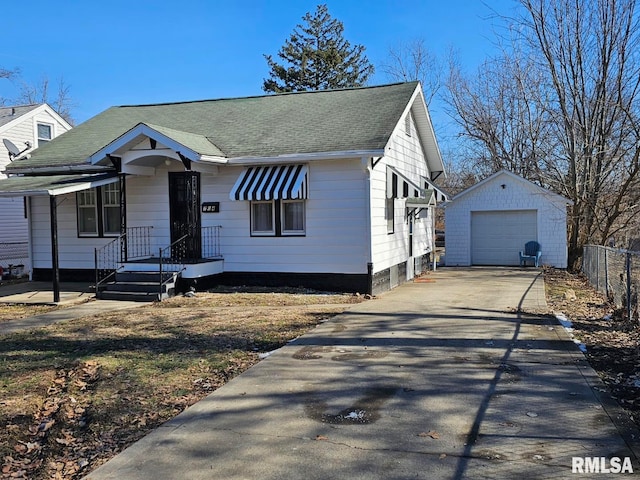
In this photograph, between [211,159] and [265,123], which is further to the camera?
[265,123]

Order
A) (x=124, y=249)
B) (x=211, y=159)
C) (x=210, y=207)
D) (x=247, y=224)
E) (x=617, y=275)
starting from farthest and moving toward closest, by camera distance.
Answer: (x=124, y=249), (x=210, y=207), (x=247, y=224), (x=211, y=159), (x=617, y=275)

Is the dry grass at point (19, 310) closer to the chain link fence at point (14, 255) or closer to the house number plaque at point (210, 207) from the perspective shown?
the house number plaque at point (210, 207)

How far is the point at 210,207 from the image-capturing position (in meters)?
14.1

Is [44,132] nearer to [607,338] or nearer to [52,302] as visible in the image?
[52,302]

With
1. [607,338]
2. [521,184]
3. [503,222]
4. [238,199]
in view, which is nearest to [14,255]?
[238,199]

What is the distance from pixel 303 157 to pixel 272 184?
0.97m

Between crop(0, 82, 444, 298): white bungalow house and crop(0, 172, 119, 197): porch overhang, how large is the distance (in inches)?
1.7

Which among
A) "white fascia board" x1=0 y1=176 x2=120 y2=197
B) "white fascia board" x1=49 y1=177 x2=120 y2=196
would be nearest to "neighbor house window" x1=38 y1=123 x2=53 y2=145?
"white fascia board" x1=0 y1=176 x2=120 y2=197

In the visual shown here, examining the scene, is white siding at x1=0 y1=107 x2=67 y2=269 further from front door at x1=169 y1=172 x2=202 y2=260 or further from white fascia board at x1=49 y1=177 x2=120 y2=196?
front door at x1=169 y1=172 x2=202 y2=260

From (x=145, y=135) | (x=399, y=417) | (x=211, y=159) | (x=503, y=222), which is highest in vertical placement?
(x=145, y=135)

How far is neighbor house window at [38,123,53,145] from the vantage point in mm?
25581

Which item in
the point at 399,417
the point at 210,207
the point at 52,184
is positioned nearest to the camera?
the point at 399,417

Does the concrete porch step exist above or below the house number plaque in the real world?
below

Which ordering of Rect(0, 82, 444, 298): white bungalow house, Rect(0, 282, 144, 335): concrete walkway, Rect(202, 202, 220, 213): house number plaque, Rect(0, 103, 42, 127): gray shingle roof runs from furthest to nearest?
Rect(0, 103, 42, 127): gray shingle roof, Rect(202, 202, 220, 213): house number plaque, Rect(0, 82, 444, 298): white bungalow house, Rect(0, 282, 144, 335): concrete walkway
